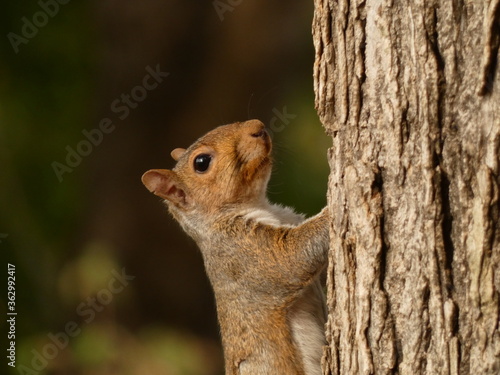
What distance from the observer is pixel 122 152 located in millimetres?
8969

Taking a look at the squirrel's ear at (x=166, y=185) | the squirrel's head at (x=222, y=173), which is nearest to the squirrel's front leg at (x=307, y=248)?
the squirrel's head at (x=222, y=173)

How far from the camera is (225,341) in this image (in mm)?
4352

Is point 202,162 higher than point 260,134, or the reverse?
point 260,134

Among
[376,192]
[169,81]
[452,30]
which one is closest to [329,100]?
[376,192]

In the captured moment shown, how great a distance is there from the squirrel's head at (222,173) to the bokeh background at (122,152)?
11.5 feet

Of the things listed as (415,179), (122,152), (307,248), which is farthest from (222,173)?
(122,152)

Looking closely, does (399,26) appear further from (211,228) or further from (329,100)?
(211,228)

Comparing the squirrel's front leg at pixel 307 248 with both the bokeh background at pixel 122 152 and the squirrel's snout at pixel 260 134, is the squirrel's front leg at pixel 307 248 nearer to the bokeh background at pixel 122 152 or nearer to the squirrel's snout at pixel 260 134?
the squirrel's snout at pixel 260 134

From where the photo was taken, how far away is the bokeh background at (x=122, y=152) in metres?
8.60

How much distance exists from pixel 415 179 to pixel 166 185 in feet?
7.93

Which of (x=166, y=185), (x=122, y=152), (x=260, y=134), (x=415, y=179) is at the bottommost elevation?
(x=415, y=179)

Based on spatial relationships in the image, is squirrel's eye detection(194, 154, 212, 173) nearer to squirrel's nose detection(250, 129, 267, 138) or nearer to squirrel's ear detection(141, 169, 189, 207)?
squirrel's ear detection(141, 169, 189, 207)

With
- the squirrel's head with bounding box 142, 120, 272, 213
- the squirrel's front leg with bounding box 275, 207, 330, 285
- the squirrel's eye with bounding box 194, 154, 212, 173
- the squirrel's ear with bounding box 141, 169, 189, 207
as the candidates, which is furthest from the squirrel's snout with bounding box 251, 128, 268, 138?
the squirrel's front leg with bounding box 275, 207, 330, 285

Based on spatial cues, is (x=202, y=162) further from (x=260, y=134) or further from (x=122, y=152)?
(x=122, y=152)
